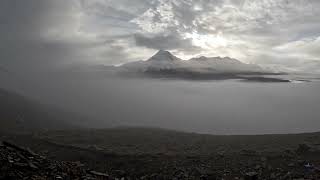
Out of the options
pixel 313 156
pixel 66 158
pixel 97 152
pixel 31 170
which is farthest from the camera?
pixel 97 152

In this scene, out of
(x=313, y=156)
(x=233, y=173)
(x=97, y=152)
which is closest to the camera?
(x=233, y=173)

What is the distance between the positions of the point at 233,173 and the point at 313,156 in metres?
22.8

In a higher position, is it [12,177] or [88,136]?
[12,177]

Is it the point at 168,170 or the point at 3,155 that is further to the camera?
the point at 168,170

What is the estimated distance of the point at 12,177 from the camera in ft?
66.1

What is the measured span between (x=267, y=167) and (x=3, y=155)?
37.1 meters

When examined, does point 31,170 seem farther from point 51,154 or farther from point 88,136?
point 88,136

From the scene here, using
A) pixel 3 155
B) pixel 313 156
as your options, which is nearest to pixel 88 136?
pixel 313 156

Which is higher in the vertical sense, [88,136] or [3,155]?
[3,155]

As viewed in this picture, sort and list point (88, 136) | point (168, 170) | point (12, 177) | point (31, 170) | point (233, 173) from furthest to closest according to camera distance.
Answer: point (88, 136)
point (168, 170)
point (233, 173)
point (31, 170)
point (12, 177)

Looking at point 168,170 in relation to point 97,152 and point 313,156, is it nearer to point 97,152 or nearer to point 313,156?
point 313,156

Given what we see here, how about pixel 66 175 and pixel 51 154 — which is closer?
pixel 66 175

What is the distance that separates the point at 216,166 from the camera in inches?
2192

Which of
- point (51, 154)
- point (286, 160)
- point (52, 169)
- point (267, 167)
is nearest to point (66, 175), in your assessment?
point (52, 169)
